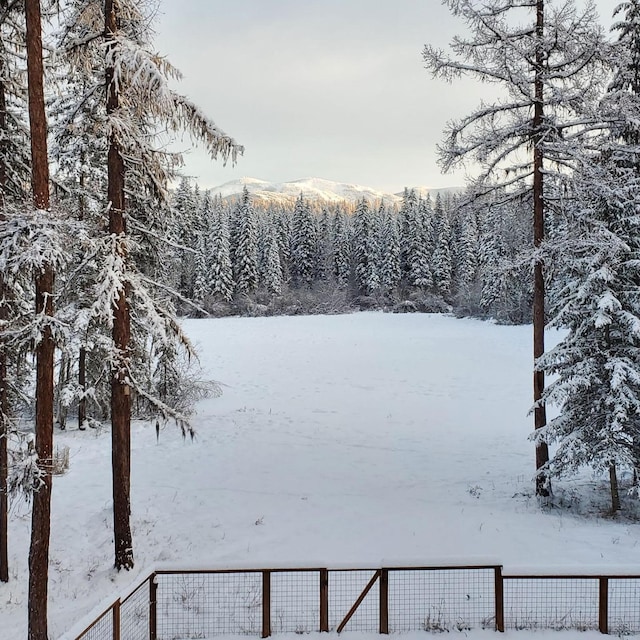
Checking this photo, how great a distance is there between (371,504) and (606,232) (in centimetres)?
762

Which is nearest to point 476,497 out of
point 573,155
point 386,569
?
point 386,569

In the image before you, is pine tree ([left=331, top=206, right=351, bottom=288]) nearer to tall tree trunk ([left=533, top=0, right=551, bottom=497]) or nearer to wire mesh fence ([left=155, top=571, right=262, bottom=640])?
tall tree trunk ([left=533, top=0, right=551, bottom=497])

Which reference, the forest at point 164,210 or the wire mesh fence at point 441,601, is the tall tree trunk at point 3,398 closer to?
the forest at point 164,210

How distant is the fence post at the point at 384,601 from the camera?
249 inches

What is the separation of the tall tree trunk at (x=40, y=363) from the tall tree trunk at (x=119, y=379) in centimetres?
150

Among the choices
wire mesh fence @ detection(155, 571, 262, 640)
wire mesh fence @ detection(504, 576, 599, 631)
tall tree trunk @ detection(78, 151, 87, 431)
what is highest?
tall tree trunk @ detection(78, 151, 87, 431)

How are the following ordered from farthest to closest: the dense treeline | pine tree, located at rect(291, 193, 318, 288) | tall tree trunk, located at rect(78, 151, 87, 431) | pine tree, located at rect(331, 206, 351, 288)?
pine tree, located at rect(331, 206, 351, 288), pine tree, located at rect(291, 193, 318, 288), the dense treeline, tall tree trunk, located at rect(78, 151, 87, 431)

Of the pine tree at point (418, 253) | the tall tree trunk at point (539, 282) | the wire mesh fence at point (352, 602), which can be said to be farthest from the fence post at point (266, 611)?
the pine tree at point (418, 253)

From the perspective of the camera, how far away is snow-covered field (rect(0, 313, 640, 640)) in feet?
28.9

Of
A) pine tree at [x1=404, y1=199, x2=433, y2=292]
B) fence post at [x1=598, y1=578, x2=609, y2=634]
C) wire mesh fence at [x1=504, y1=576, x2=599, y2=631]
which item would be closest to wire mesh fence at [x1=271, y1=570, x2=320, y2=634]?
wire mesh fence at [x1=504, y1=576, x2=599, y2=631]

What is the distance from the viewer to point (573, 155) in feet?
33.6

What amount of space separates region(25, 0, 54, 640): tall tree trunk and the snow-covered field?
3.95ft

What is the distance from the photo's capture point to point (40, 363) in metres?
6.38

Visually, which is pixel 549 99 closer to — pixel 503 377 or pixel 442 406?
pixel 442 406
